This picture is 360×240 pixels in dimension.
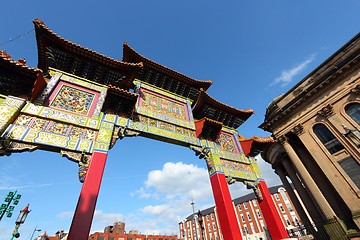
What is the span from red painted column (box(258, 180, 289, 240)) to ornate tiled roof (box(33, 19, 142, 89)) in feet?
29.5

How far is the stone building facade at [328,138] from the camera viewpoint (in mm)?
11609

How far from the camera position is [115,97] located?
22.9ft

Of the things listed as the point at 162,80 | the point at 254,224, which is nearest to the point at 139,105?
the point at 162,80

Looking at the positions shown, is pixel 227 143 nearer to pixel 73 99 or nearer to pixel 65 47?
pixel 73 99

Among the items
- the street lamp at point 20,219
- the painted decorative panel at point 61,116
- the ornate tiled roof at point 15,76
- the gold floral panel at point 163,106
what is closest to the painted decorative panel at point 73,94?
the painted decorative panel at point 61,116

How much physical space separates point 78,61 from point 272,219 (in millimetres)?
11434

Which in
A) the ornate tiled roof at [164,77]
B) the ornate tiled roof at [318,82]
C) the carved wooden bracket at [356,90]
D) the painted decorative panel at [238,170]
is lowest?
the painted decorative panel at [238,170]

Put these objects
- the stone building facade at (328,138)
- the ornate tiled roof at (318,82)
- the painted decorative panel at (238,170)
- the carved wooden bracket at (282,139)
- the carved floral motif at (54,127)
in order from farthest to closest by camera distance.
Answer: the carved wooden bracket at (282,139)
the ornate tiled roof at (318,82)
the stone building facade at (328,138)
the painted decorative panel at (238,170)
the carved floral motif at (54,127)

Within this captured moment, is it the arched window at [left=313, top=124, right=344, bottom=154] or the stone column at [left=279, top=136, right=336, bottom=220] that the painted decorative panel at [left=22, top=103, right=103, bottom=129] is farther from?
the arched window at [left=313, top=124, right=344, bottom=154]

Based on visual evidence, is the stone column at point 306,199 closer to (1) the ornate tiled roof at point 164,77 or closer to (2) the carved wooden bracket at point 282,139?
(2) the carved wooden bracket at point 282,139

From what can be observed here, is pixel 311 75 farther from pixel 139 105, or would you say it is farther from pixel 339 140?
pixel 139 105

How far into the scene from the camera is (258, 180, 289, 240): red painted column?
738 cm

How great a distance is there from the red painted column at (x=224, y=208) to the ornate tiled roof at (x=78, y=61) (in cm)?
634

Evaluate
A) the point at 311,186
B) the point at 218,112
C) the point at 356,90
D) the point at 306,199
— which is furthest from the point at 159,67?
the point at 306,199
